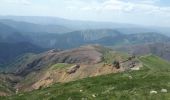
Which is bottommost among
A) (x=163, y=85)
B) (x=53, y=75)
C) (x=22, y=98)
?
(x=53, y=75)

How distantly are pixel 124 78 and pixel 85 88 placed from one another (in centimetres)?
624

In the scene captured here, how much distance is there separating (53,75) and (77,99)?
143 meters

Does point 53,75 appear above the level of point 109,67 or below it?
below

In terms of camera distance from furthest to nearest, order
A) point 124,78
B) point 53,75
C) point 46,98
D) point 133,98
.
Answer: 1. point 53,75
2. point 124,78
3. point 46,98
4. point 133,98

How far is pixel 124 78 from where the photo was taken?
47.2 m

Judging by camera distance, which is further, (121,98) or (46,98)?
(46,98)

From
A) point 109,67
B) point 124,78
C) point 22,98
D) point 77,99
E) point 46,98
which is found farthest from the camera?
point 109,67

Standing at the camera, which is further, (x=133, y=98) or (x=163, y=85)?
(x=163, y=85)

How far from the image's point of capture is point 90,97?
37.4 meters

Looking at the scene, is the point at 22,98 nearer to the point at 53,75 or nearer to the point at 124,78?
the point at 124,78

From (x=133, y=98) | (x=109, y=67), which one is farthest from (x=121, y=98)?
(x=109, y=67)

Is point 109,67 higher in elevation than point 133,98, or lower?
lower

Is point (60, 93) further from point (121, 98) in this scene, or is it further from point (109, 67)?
point (109, 67)

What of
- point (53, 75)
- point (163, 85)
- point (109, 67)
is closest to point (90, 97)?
point (163, 85)
